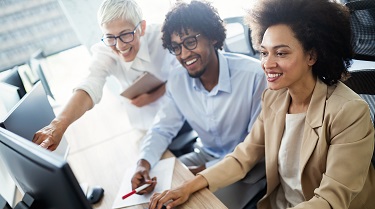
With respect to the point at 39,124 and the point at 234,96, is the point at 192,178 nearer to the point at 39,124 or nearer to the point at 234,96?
the point at 234,96

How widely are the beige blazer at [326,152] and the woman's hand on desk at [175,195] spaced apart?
6 centimetres

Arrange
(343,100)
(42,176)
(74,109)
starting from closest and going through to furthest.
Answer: (42,176) < (343,100) < (74,109)

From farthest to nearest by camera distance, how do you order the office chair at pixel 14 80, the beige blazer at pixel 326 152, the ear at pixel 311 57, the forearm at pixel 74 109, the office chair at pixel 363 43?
the office chair at pixel 14 80, the forearm at pixel 74 109, the office chair at pixel 363 43, the ear at pixel 311 57, the beige blazer at pixel 326 152

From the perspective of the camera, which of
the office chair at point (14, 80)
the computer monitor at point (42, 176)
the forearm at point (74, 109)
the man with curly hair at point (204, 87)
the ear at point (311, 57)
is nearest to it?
the computer monitor at point (42, 176)

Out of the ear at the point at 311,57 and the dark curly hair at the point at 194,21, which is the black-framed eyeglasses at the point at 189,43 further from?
the ear at the point at 311,57

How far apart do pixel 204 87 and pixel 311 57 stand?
63cm

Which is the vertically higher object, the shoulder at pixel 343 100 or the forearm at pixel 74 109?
the forearm at pixel 74 109

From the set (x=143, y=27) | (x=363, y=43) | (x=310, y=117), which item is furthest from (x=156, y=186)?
(x=363, y=43)

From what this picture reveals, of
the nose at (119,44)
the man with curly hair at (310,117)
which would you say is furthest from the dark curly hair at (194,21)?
the man with curly hair at (310,117)

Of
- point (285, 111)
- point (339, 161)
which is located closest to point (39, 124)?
point (285, 111)

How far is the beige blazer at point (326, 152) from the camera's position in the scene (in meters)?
0.86

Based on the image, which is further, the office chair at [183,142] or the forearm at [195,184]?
the office chair at [183,142]

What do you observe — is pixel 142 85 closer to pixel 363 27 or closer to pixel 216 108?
pixel 216 108

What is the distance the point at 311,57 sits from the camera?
3.18ft
